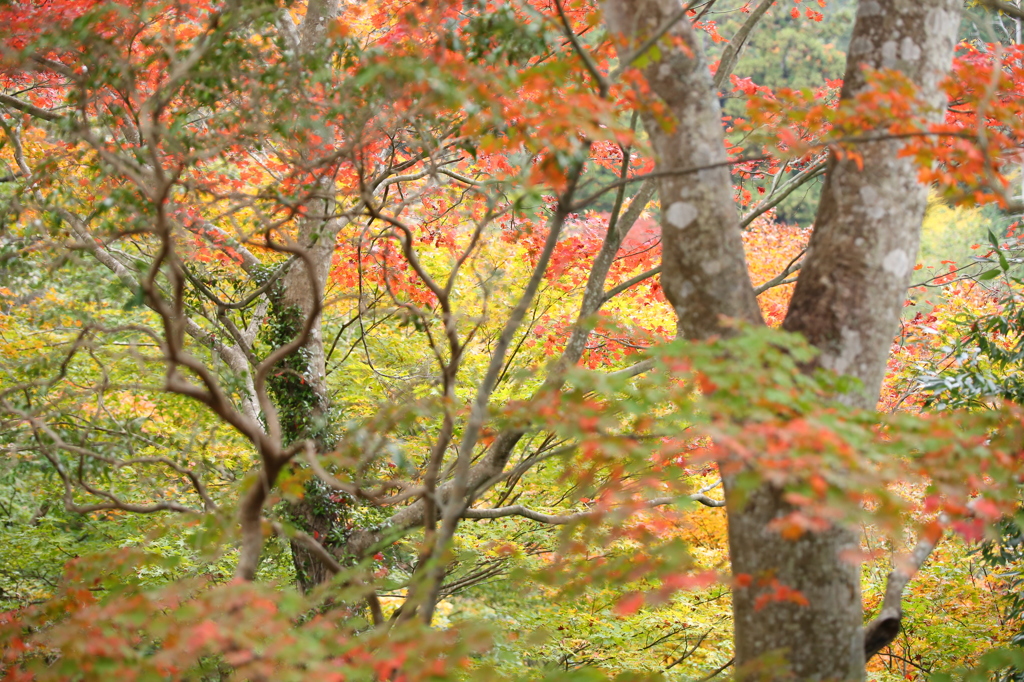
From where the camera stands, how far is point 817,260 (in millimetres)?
2885

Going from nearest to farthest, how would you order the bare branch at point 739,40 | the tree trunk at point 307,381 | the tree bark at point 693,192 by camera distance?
the tree bark at point 693,192 < the bare branch at point 739,40 < the tree trunk at point 307,381

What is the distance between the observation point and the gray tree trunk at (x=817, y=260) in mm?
2656

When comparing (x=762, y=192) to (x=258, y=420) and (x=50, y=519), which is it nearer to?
(x=258, y=420)

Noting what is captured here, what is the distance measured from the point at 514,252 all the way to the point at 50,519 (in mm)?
6104

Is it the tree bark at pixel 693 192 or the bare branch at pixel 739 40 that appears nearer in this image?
the tree bark at pixel 693 192

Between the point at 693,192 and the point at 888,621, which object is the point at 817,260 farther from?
the point at 888,621

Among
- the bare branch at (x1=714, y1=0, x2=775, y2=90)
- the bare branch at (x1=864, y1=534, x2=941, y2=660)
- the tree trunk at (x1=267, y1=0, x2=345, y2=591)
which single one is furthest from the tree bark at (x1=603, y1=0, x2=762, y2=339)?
the tree trunk at (x1=267, y1=0, x2=345, y2=591)

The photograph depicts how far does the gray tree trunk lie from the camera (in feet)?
8.71

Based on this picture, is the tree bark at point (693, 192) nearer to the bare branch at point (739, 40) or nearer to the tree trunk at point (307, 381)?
the bare branch at point (739, 40)

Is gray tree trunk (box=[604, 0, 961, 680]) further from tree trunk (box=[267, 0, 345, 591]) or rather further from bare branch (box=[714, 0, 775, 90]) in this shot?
tree trunk (box=[267, 0, 345, 591])

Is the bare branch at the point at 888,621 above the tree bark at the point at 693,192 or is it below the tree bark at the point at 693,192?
below

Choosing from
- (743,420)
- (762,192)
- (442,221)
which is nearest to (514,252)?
(442,221)

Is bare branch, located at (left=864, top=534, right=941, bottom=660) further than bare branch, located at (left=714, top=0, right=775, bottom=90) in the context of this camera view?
No

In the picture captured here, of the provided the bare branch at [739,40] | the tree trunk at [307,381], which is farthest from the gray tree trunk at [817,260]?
the tree trunk at [307,381]
